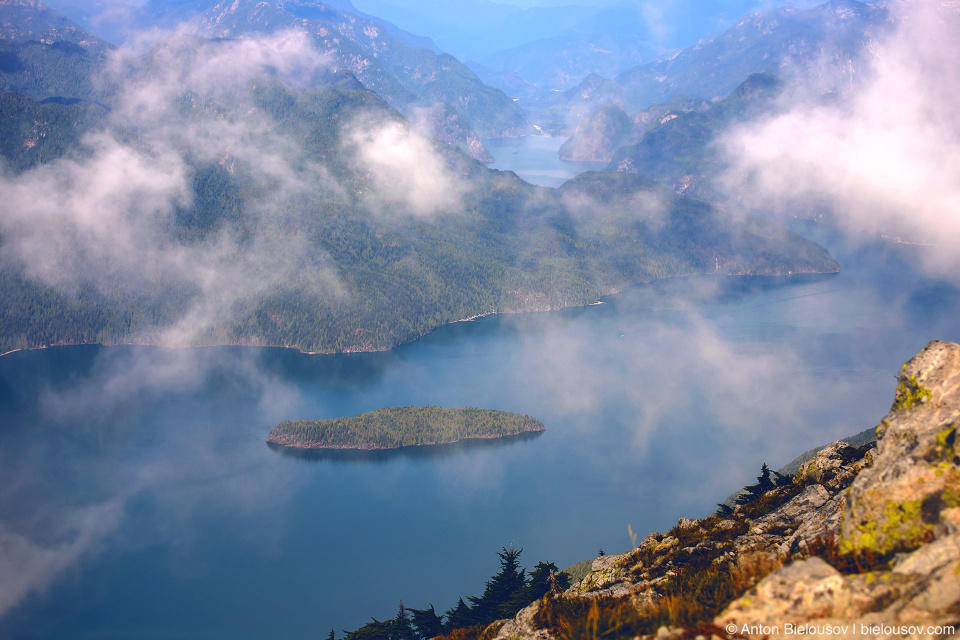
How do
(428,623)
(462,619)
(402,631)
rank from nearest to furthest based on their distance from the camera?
(462,619), (428,623), (402,631)

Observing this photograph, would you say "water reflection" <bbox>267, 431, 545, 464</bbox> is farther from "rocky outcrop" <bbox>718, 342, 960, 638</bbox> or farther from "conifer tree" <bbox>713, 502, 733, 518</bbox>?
"rocky outcrop" <bbox>718, 342, 960, 638</bbox>

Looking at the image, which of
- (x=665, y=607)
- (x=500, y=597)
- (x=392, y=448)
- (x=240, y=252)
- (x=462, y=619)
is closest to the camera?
(x=665, y=607)

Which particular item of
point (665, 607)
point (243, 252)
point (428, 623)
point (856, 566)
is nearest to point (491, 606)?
point (428, 623)

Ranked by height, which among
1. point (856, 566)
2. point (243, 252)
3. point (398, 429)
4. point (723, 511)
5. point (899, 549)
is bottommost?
point (856, 566)

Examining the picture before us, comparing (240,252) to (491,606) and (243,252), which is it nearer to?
(243,252)

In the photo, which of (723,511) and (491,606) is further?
(491,606)

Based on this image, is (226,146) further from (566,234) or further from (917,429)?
(917,429)

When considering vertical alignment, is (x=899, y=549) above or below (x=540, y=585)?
above
